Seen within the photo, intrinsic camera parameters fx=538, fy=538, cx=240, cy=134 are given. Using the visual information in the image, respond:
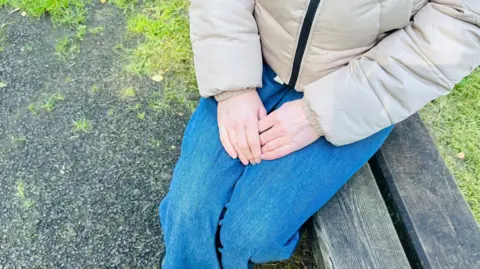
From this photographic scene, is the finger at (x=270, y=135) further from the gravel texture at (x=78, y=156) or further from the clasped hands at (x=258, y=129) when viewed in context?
the gravel texture at (x=78, y=156)

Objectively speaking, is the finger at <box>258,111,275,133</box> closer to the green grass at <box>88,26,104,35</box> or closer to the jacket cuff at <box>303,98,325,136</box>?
the jacket cuff at <box>303,98,325,136</box>

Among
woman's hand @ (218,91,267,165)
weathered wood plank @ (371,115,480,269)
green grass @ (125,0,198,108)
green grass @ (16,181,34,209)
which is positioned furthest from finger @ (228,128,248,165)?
green grass @ (16,181,34,209)

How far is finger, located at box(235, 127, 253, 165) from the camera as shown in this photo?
168 cm

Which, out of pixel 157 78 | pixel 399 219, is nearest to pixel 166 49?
pixel 157 78

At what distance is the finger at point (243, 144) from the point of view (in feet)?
5.50

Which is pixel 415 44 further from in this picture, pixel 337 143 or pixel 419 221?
pixel 419 221

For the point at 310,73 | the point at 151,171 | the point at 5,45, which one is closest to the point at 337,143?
the point at 310,73

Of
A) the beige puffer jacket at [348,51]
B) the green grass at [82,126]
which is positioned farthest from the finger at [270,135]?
the green grass at [82,126]

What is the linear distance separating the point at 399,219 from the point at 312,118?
18.7 inches

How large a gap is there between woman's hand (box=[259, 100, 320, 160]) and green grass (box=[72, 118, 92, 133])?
1.10 metres

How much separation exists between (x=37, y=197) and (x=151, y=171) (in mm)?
489

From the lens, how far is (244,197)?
1655 mm

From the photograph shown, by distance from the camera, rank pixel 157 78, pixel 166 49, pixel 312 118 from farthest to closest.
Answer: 1. pixel 166 49
2. pixel 157 78
3. pixel 312 118

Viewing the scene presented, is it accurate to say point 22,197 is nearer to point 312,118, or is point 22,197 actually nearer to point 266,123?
point 266,123
